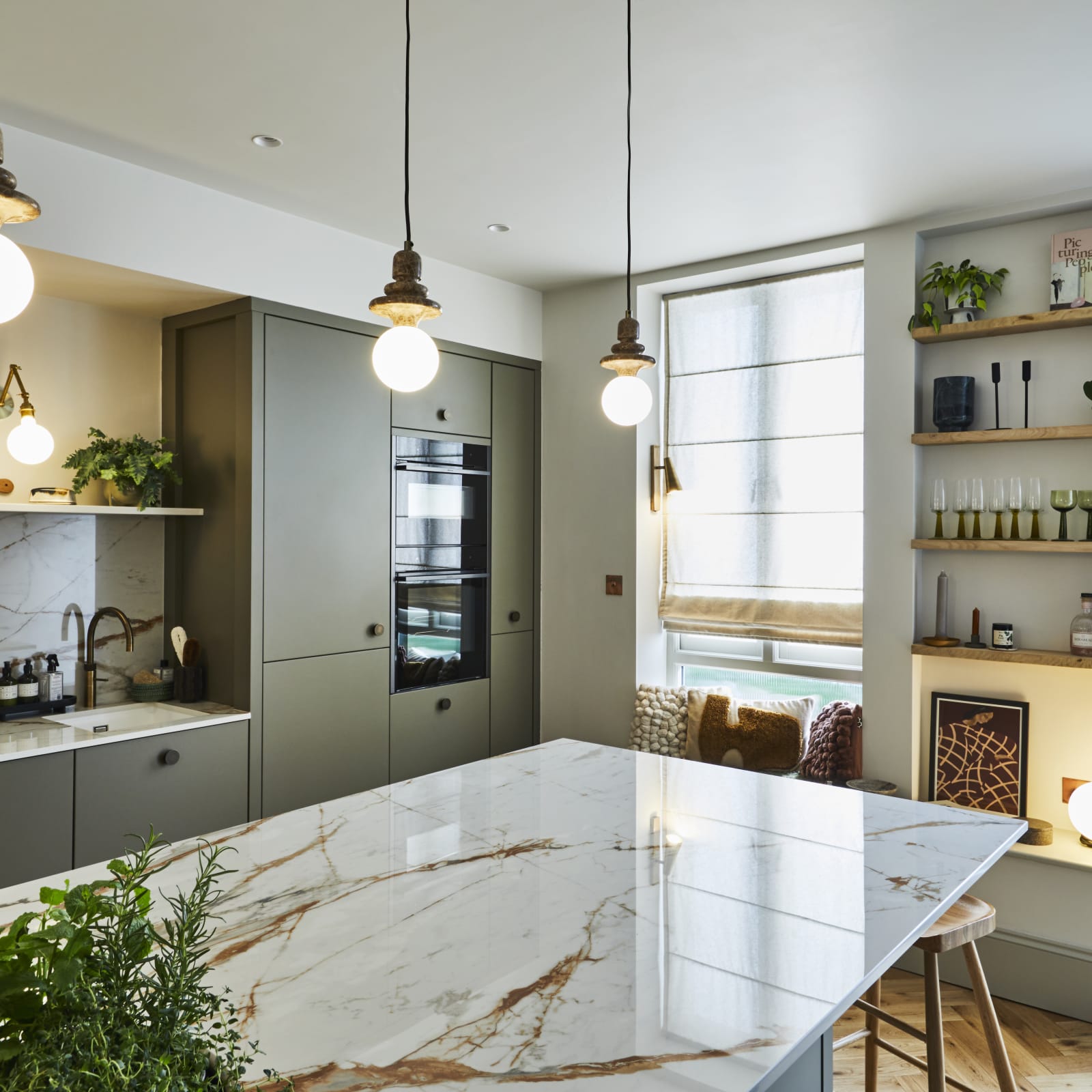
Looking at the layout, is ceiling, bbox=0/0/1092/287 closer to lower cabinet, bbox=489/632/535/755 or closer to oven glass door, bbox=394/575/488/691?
oven glass door, bbox=394/575/488/691

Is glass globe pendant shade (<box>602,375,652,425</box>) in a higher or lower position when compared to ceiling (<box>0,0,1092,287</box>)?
lower

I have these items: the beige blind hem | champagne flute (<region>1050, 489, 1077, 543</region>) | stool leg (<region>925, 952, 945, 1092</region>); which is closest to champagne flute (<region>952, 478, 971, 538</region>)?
champagne flute (<region>1050, 489, 1077, 543</region>)

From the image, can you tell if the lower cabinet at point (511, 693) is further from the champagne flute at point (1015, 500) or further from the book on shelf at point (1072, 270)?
the book on shelf at point (1072, 270)

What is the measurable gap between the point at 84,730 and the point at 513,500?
2031mm

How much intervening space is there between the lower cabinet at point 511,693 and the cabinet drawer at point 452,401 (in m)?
0.97

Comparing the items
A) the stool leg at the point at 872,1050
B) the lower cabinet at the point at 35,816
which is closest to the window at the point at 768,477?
the stool leg at the point at 872,1050

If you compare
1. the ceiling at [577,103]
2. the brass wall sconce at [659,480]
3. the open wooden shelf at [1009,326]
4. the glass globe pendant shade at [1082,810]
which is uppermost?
the ceiling at [577,103]

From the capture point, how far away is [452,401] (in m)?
3.85

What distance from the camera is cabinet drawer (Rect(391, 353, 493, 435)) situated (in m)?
3.66

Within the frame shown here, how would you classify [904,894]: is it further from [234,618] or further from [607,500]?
[607,500]

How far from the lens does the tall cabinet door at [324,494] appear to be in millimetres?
3182

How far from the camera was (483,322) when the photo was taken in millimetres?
3980

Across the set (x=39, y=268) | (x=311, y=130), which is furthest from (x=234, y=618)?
(x=311, y=130)

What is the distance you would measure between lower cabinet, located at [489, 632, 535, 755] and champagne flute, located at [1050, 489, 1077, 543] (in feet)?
7.39
